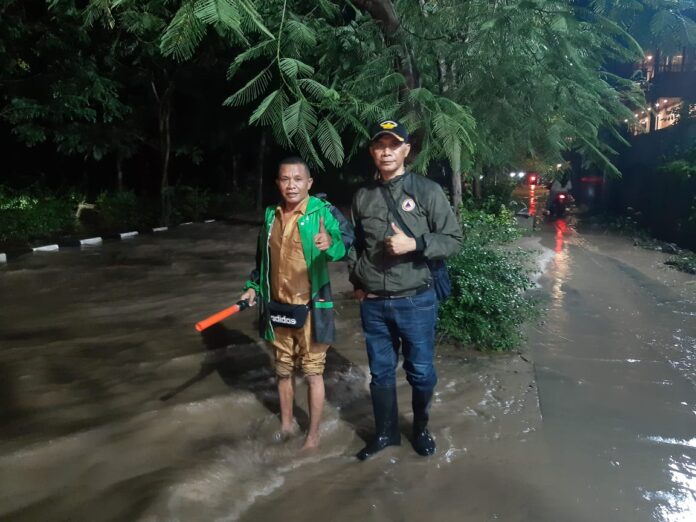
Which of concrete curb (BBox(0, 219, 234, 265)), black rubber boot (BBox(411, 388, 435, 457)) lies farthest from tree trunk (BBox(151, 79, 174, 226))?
black rubber boot (BBox(411, 388, 435, 457))

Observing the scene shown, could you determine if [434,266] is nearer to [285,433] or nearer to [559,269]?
[285,433]

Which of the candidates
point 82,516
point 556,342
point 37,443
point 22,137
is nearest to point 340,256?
point 82,516

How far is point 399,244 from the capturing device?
291 cm

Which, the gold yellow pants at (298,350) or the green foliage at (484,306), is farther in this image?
the green foliage at (484,306)

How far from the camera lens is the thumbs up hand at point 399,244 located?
2.90 metres

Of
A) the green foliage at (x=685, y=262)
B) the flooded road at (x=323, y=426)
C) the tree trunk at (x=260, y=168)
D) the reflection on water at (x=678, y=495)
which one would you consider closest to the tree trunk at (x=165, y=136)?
the tree trunk at (x=260, y=168)

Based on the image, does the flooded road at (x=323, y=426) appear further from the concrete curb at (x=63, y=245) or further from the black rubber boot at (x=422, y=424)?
the concrete curb at (x=63, y=245)

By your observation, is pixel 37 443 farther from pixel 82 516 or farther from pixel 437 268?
pixel 437 268

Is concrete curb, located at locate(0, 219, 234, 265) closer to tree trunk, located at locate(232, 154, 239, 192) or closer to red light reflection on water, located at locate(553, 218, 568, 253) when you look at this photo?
tree trunk, located at locate(232, 154, 239, 192)

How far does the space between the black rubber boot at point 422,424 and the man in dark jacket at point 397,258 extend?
0.05 ft

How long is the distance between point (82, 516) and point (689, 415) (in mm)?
4032

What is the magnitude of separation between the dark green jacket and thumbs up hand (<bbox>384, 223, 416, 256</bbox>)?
12cm

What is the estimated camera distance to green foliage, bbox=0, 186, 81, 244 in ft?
39.1

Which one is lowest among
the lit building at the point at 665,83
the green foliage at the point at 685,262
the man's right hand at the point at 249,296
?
the green foliage at the point at 685,262
